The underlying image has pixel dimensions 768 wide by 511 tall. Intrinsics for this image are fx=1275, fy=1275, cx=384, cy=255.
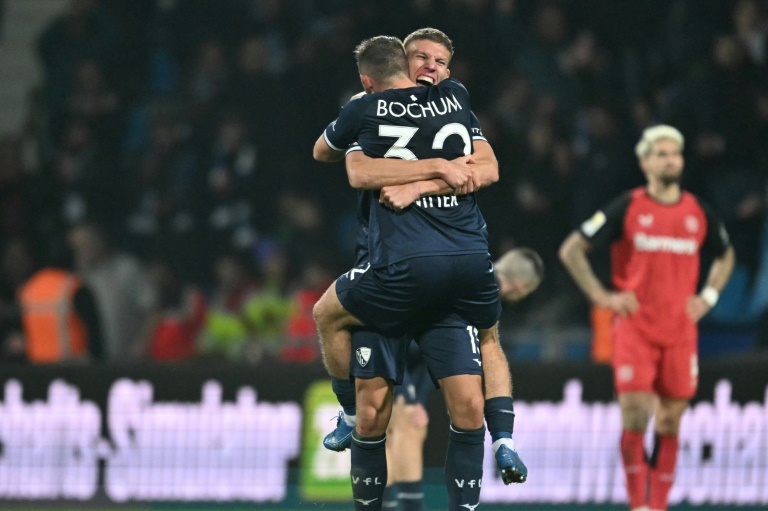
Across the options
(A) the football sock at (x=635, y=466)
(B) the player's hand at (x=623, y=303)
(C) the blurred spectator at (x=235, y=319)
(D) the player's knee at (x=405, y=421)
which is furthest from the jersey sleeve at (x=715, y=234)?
(C) the blurred spectator at (x=235, y=319)

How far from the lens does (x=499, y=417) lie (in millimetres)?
5371

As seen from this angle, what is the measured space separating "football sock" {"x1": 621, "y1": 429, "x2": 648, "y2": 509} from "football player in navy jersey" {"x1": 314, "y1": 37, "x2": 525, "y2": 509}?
2518mm

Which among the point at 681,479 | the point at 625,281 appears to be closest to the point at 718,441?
the point at 681,479

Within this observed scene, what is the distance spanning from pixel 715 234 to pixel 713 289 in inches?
13.9

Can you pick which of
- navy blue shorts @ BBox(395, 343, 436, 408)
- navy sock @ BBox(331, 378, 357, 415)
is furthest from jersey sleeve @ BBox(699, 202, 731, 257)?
navy sock @ BBox(331, 378, 357, 415)

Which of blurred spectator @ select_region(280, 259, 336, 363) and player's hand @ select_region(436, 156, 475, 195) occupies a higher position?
player's hand @ select_region(436, 156, 475, 195)

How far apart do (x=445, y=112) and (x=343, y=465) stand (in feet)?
13.4

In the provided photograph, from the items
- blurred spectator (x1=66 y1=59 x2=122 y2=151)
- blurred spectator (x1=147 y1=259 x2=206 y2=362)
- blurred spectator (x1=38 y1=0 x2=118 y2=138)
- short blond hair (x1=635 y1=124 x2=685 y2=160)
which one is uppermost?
blurred spectator (x1=38 y1=0 x2=118 y2=138)

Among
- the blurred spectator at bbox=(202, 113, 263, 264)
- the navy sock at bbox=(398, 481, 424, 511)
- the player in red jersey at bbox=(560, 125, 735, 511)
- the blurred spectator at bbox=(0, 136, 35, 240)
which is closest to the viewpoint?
the navy sock at bbox=(398, 481, 424, 511)

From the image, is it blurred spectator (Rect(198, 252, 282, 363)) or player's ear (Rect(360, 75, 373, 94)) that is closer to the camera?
player's ear (Rect(360, 75, 373, 94))

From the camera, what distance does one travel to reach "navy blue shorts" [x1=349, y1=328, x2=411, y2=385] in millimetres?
5375

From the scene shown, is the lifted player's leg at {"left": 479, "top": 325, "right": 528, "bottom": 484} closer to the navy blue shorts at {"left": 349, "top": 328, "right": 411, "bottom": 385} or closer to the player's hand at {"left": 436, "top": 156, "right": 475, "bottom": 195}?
the navy blue shorts at {"left": 349, "top": 328, "right": 411, "bottom": 385}

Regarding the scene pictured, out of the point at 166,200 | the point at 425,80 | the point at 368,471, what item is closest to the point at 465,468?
the point at 368,471

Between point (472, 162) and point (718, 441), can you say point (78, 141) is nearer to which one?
point (718, 441)
